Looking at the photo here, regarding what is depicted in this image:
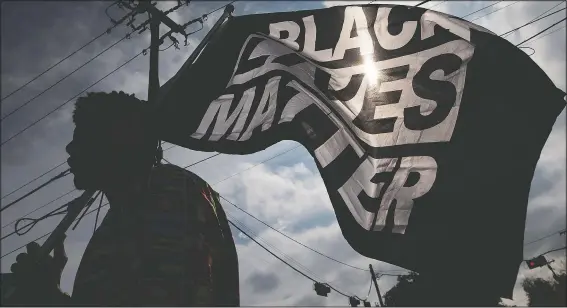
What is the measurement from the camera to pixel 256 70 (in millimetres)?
4082

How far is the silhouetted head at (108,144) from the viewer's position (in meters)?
1.74

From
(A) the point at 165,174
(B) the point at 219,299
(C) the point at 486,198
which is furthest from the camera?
(C) the point at 486,198

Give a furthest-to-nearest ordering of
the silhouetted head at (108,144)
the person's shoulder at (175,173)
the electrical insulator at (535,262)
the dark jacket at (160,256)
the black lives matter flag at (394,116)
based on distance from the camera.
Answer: the electrical insulator at (535,262), the black lives matter flag at (394,116), the person's shoulder at (175,173), the silhouetted head at (108,144), the dark jacket at (160,256)

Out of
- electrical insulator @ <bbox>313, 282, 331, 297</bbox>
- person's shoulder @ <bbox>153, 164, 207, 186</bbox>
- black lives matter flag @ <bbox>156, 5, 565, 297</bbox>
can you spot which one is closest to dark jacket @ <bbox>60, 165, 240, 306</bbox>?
person's shoulder @ <bbox>153, 164, 207, 186</bbox>

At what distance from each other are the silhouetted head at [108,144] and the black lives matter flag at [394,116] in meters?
1.41

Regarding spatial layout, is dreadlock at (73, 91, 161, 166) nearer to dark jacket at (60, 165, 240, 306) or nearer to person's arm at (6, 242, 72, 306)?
dark jacket at (60, 165, 240, 306)

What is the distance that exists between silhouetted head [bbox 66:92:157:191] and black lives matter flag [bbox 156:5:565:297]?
4.64 ft

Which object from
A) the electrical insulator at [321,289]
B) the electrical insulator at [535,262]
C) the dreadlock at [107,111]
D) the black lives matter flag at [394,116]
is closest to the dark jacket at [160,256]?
the dreadlock at [107,111]

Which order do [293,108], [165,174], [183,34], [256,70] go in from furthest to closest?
[183,34], [256,70], [293,108], [165,174]

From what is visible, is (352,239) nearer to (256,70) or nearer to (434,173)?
(434,173)

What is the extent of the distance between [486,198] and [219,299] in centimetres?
229

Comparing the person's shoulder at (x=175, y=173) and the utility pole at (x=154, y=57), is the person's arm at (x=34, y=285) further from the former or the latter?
the utility pole at (x=154, y=57)

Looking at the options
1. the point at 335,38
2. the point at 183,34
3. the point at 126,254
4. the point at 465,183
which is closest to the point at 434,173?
the point at 465,183

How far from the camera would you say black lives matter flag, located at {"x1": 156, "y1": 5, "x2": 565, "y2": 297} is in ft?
9.22
